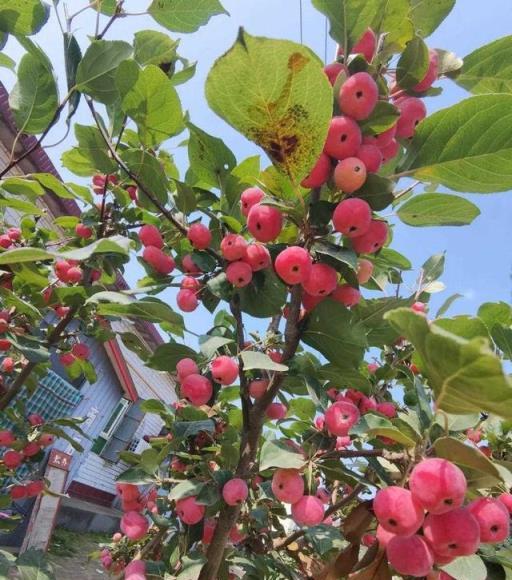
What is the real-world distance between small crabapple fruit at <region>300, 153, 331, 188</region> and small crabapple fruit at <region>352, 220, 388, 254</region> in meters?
0.13

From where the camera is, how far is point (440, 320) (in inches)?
28.3

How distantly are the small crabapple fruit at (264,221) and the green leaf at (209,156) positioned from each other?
316mm

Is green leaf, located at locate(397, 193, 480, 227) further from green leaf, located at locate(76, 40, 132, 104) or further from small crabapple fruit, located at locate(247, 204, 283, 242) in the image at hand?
green leaf, located at locate(76, 40, 132, 104)

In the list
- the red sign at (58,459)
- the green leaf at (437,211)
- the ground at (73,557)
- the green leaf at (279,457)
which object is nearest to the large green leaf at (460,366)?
the green leaf at (279,457)

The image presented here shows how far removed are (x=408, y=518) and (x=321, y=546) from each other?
79 cm

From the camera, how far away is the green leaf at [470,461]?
66 centimetres

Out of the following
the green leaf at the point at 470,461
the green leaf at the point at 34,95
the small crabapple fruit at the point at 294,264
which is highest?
the green leaf at the point at 34,95

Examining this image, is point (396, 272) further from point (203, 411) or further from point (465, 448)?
point (465, 448)

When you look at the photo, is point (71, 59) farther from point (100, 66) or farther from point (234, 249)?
point (234, 249)

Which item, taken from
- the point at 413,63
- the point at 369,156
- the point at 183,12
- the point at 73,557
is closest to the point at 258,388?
the point at 369,156

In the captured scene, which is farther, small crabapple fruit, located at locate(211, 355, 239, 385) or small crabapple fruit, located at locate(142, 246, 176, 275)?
small crabapple fruit, located at locate(142, 246, 176, 275)

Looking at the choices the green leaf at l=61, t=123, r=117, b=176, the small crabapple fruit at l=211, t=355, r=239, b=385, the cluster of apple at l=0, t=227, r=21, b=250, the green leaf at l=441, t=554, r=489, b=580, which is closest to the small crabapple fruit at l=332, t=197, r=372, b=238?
the small crabapple fruit at l=211, t=355, r=239, b=385

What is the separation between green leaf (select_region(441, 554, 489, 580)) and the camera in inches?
33.2

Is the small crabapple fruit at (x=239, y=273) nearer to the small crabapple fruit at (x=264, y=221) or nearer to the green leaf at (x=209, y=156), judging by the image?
the small crabapple fruit at (x=264, y=221)
